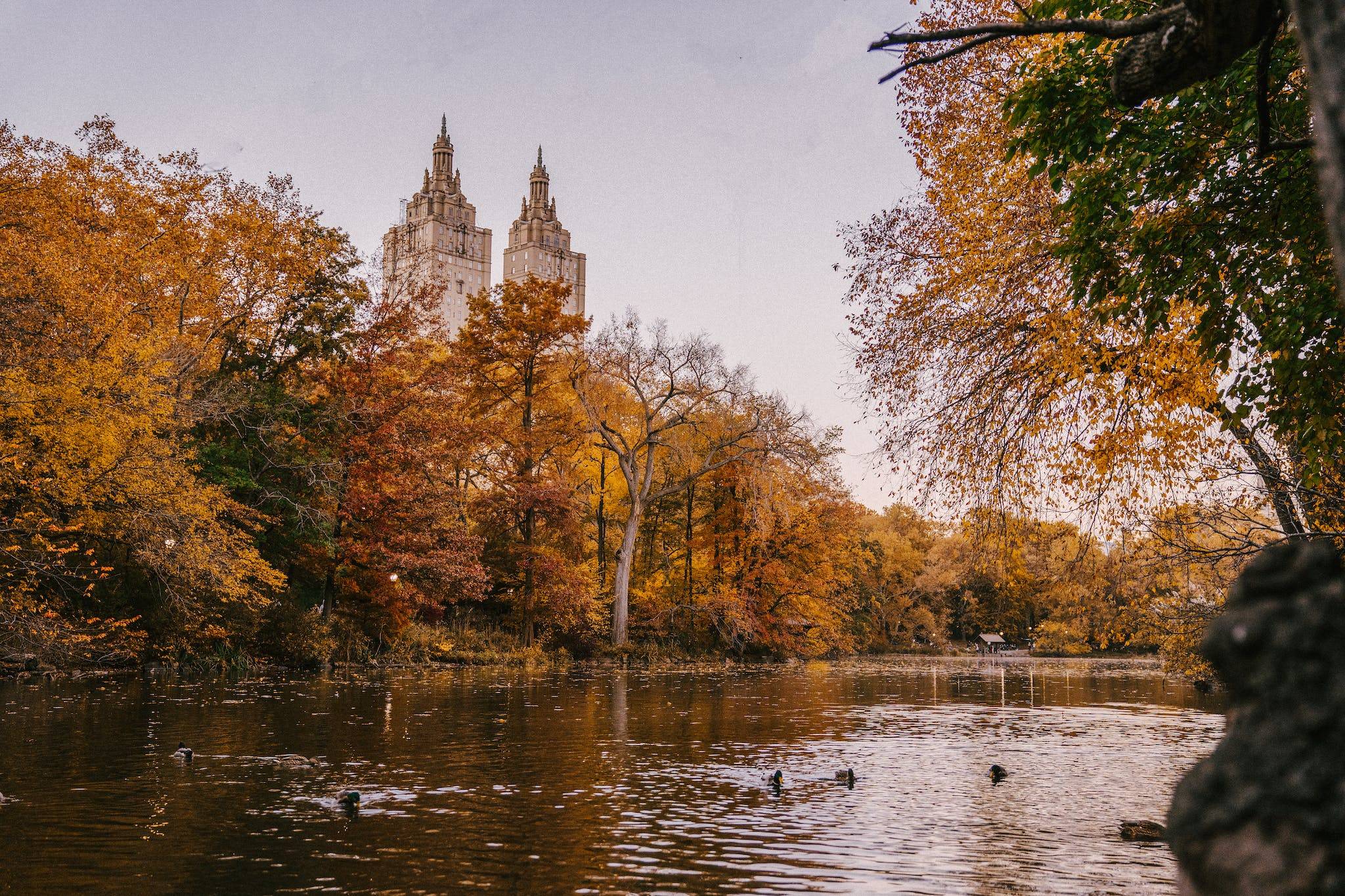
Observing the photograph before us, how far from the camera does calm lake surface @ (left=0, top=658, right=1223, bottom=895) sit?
8.20 metres

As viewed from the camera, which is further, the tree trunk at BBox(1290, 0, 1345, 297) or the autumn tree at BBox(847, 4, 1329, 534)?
the autumn tree at BBox(847, 4, 1329, 534)

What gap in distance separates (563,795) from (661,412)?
33574 millimetres

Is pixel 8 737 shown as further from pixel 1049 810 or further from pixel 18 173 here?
pixel 18 173

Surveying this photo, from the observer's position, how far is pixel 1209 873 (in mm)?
1990

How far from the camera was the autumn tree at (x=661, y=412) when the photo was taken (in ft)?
134

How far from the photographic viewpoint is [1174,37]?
367 cm

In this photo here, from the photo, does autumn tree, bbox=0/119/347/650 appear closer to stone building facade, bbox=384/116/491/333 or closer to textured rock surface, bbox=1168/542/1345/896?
textured rock surface, bbox=1168/542/1345/896

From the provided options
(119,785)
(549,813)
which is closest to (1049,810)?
(549,813)

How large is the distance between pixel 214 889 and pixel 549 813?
3652 millimetres

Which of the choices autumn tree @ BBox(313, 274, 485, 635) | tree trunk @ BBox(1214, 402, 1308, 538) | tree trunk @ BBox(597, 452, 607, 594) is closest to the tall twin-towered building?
tree trunk @ BBox(597, 452, 607, 594)

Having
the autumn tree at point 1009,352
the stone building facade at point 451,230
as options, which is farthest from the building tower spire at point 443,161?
the autumn tree at point 1009,352

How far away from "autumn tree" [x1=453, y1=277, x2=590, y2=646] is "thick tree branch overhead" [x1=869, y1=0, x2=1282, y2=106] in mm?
33353

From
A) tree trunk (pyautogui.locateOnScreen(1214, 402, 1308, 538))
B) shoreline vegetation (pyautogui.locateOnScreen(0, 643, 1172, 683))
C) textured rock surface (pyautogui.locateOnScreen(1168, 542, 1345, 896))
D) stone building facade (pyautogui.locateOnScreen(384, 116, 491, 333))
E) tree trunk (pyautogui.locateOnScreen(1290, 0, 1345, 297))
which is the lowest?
shoreline vegetation (pyautogui.locateOnScreen(0, 643, 1172, 683))

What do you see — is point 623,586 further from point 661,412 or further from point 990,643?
point 990,643
